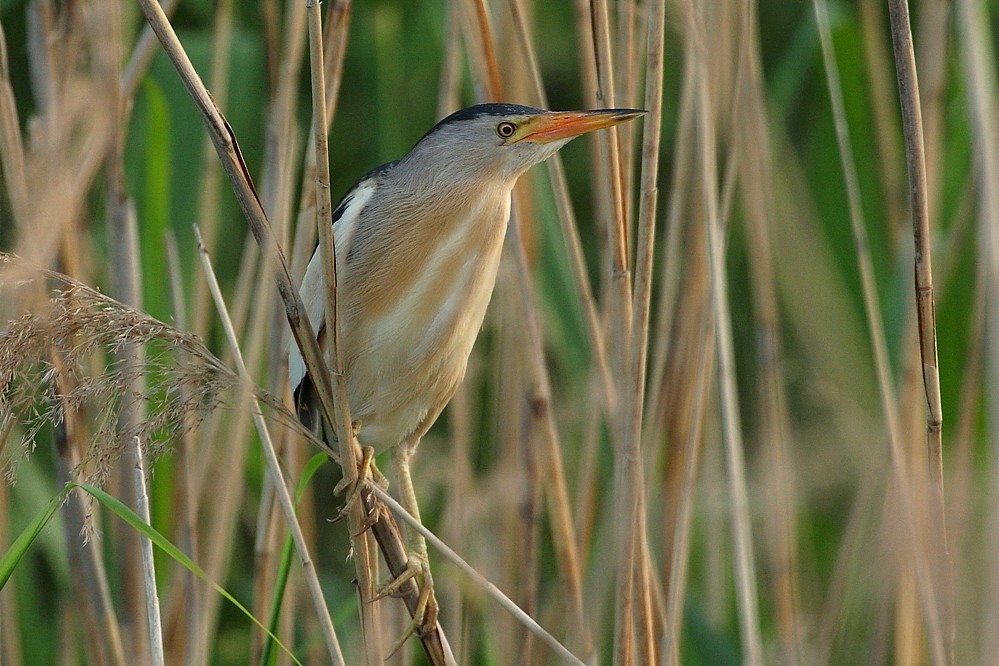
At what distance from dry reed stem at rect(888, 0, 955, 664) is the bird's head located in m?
0.38

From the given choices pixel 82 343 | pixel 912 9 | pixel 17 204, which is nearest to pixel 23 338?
pixel 82 343

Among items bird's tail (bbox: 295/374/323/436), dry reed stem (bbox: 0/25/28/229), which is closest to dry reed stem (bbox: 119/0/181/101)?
dry reed stem (bbox: 0/25/28/229)

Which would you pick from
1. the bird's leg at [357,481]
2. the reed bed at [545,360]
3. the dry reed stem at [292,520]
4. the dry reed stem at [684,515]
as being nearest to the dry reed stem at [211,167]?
the reed bed at [545,360]

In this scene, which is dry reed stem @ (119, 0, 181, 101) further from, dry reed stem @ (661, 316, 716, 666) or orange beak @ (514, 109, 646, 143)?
dry reed stem @ (661, 316, 716, 666)

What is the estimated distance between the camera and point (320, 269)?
4.89 feet

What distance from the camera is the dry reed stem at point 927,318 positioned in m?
0.90

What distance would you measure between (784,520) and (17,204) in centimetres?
95

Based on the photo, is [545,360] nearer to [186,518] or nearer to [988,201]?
[186,518]

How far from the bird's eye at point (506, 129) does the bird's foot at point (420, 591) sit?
0.50 meters

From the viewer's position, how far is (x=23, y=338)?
95cm

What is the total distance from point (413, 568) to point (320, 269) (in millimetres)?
391

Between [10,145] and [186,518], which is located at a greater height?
[10,145]

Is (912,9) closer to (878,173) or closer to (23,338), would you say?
(878,173)

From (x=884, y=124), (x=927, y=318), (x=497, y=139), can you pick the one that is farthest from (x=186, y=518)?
(x=884, y=124)
